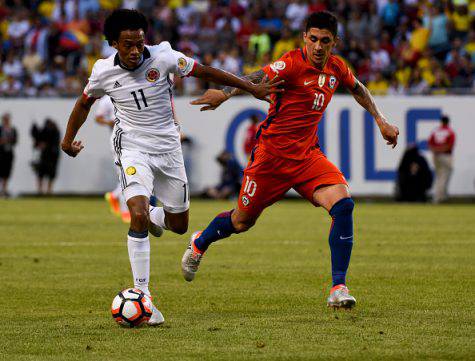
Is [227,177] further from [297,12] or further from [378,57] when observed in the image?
[297,12]

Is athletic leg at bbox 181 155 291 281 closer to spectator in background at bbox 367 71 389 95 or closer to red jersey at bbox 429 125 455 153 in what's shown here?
red jersey at bbox 429 125 455 153

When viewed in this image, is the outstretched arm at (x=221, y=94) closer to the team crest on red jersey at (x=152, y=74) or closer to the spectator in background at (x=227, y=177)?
the team crest on red jersey at (x=152, y=74)

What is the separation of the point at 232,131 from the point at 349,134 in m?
3.01

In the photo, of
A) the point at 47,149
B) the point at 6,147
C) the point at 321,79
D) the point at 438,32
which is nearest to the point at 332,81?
the point at 321,79

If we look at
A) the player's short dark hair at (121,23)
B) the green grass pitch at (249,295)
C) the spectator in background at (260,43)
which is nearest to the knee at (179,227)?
the green grass pitch at (249,295)

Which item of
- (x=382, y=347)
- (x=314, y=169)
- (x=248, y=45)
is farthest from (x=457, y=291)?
(x=248, y=45)

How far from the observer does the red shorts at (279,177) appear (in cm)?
959

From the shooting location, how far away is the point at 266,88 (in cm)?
909

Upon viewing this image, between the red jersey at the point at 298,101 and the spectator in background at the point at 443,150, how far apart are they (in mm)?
16793

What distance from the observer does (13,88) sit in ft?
97.5

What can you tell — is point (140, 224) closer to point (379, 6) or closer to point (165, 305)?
point (165, 305)

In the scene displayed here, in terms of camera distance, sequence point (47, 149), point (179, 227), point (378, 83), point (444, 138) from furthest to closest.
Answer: point (47, 149) → point (378, 83) → point (444, 138) → point (179, 227)

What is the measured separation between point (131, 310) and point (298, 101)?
98.8 inches

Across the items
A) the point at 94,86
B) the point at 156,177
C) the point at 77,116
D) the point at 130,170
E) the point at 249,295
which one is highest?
the point at 94,86
